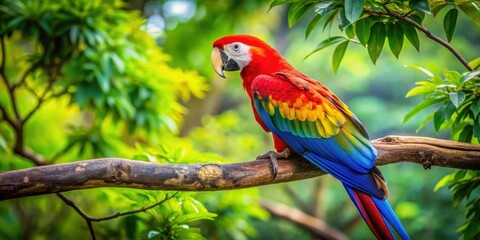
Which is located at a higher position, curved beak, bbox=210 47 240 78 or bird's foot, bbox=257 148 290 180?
curved beak, bbox=210 47 240 78

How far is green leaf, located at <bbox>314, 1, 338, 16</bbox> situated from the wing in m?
0.33

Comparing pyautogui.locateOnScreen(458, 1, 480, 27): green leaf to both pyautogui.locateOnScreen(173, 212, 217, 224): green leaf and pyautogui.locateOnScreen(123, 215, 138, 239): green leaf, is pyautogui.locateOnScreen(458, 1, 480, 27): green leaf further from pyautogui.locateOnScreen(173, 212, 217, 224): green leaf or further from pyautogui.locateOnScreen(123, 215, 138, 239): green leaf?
pyautogui.locateOnScreen(123, 215, 138, 239): green leaf

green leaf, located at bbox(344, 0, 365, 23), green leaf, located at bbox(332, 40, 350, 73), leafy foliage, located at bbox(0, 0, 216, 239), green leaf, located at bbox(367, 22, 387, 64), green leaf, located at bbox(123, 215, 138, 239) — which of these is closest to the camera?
green leaf, located at bbox(344, 0, 365, 23)

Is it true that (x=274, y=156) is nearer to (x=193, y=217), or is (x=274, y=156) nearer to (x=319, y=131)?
(x=319, y=131)

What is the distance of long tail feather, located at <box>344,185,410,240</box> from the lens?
139cm

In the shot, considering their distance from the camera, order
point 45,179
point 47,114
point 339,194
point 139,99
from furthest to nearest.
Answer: point 339,194, point 47,114, point 139,99, point 45,179

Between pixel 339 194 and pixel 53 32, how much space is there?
2.98 m

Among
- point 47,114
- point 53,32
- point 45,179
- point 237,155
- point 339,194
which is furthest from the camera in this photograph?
point 339,194

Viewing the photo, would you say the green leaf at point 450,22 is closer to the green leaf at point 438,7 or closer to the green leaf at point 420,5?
the green leaf at point 438,7

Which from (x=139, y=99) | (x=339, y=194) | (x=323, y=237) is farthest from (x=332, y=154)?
(x=339, y=194)

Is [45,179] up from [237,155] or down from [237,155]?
up

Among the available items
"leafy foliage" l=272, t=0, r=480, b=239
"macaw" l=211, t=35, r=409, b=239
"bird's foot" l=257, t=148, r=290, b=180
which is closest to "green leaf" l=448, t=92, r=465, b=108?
"leafy foliage" l=272, t=0, r=480, b=239

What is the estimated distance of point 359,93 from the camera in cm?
551

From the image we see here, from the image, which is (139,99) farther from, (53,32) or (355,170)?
(355,170)
